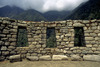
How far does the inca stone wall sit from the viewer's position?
4613 millimetres

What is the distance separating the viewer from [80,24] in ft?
16.2

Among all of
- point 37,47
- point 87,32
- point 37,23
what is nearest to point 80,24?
point 87,32

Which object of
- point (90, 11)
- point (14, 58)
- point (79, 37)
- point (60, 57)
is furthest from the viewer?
point (90, 11)

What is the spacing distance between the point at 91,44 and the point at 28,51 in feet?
15.5

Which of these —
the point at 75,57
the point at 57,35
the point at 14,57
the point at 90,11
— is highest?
the point at 90,11

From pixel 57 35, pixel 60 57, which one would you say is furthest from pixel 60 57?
pixel 57 35

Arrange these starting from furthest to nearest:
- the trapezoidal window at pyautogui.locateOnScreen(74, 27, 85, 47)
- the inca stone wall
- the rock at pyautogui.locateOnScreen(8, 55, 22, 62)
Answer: the trapezoidal window at pyautogui.locateOnScreen(74, 27, 85, 47), the inca stone wall, the rock at pyautogui.locateOnScreen(8, 55, 22, 62)

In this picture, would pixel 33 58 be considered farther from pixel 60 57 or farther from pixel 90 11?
pixel 90 11

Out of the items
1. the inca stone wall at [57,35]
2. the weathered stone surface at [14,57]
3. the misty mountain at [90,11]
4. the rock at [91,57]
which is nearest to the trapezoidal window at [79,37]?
the inca stone wall at [57,35]

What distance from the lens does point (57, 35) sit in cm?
502

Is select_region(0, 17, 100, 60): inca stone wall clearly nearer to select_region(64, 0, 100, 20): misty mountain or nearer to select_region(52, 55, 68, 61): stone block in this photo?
select_region(52, 55, 68, 61): stone block

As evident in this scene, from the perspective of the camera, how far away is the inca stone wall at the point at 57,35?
4.61m

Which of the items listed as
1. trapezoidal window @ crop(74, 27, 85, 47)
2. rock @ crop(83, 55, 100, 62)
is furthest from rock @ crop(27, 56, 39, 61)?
trapezoidal window @ crop(74, 27, 85, 47)

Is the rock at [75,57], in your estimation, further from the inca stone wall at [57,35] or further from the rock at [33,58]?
the rock at [33,58]
